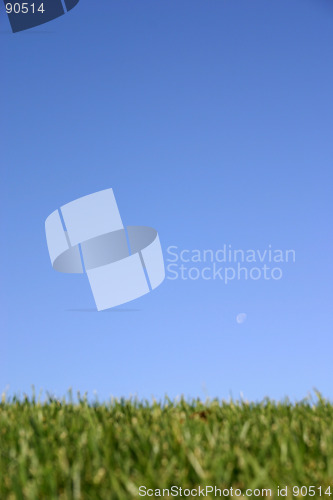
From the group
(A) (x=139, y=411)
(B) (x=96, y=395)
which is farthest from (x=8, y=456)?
(B) (x=96, y=395)

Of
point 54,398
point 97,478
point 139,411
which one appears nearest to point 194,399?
point 139,411

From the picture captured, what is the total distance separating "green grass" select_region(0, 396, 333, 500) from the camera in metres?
2.68

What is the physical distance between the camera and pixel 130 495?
8.32ft

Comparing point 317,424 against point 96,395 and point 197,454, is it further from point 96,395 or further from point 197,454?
point 96,395

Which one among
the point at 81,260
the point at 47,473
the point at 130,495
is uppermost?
the point at 81,260

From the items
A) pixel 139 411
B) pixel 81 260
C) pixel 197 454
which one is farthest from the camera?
pixel 81 260

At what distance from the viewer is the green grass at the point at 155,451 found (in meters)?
2.68

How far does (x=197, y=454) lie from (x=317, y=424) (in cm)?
152

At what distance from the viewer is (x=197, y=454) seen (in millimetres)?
3031

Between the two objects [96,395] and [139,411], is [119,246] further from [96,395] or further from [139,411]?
[139,411]

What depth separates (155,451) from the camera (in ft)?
10.3

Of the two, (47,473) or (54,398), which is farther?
(54,398)

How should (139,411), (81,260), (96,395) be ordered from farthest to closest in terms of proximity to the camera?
1. (81,260)
2. (96,395)
3. (139,411)

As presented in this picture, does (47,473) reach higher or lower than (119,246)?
lower
